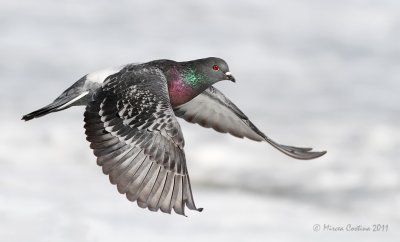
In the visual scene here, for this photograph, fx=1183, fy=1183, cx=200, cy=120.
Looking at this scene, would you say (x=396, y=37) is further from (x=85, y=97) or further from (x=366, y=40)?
(x=85, y=97)

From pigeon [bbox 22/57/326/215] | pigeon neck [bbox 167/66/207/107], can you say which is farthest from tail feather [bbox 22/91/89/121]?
pigeon neck [bbox 167/66/207/107]

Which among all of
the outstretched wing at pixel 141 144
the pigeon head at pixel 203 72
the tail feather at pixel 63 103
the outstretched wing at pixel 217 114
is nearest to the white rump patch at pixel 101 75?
the tail feather at pixel 63 103

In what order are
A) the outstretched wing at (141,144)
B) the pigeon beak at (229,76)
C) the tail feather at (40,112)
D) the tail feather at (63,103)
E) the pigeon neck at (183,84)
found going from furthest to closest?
the pigeon beak at (229,76) → the pigeon neck at (183,84) → the tail feather at (63,103) → the tail feather at (40,112) → the outstretched wing at (141,144)

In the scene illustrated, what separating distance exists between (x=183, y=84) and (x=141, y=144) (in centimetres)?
141

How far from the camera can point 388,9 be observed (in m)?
19.6

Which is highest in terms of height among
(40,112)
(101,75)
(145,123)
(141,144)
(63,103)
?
(101,75)

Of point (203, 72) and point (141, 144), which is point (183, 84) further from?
point (141, 144)

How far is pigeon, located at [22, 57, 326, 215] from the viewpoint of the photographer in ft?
29.6

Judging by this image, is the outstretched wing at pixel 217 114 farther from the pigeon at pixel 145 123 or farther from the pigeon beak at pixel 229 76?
the pigeon beak at pixel 229 76

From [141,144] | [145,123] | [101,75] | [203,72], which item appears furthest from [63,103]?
[203,72]

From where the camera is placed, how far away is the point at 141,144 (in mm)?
9305

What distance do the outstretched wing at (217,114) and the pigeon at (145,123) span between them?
0.18 m

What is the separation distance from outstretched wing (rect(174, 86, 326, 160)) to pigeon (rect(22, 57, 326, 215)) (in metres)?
0.18

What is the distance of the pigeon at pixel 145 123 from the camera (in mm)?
9008
